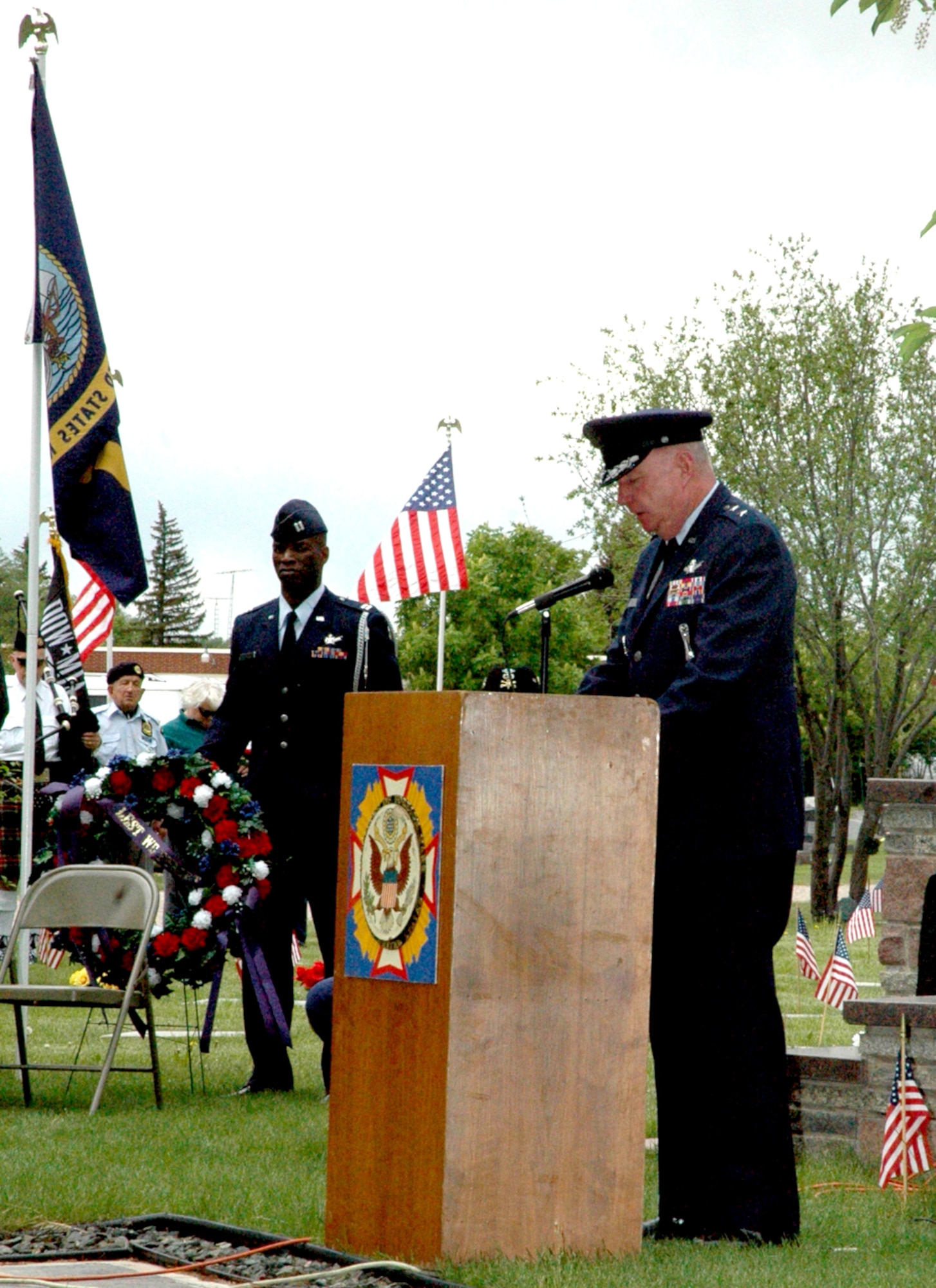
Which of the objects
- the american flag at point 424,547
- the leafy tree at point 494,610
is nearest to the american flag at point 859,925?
the american flag at point 424,547

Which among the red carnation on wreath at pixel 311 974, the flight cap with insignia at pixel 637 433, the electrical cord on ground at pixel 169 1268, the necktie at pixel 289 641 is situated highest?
the flight cap with insignia at pixel 637 433

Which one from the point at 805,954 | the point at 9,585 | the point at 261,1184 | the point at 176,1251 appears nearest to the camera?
the point at 176,1251

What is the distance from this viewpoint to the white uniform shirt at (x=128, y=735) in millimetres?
13312

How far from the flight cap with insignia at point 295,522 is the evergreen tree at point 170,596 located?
109506 mm

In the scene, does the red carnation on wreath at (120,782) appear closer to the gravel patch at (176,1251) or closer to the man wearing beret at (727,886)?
the gravel patch at (176,1251)

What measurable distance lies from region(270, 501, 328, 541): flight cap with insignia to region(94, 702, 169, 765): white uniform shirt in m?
5.64

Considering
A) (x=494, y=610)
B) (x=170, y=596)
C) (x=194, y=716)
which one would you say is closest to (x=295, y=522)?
(x=194, y=716)

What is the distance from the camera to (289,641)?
798 centimetres

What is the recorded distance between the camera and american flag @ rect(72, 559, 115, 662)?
19.5 meters

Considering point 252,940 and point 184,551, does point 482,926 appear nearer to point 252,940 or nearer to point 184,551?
point 252,940

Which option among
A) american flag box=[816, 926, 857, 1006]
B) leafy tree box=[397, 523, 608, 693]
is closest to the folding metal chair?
american flag box=[816, 926, 857, 1006]

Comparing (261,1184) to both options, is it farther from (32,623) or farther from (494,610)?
(494,610)

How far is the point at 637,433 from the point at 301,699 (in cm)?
340

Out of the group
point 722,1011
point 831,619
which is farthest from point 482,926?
point 831,619
